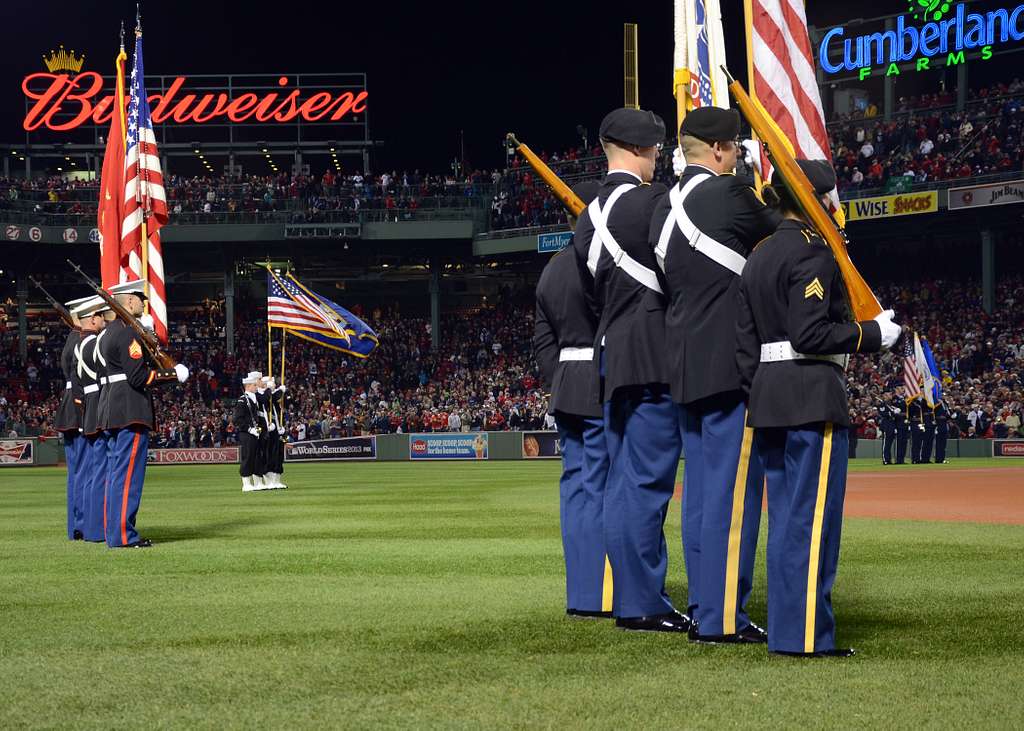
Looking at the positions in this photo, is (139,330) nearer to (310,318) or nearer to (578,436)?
(578,436)

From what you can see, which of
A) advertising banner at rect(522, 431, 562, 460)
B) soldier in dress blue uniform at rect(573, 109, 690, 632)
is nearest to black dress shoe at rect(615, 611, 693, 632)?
soldier in dress blue uniform at rect(573, 109, 690, 632)

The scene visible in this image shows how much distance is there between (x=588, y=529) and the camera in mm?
7195

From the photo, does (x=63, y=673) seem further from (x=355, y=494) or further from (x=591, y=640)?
(x=355, y=494)

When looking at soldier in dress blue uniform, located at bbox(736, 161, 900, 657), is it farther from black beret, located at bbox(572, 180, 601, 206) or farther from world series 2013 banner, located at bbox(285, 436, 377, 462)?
world series 2013 banner, located at bbox(285, 436, 377, 462)

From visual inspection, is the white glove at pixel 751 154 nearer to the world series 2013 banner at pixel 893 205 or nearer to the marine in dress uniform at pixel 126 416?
the marine in dress uniform at pixel 126 416

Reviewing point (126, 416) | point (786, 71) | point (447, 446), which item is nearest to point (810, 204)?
point (786, 71)

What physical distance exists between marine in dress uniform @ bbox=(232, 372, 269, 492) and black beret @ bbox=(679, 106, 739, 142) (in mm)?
18503

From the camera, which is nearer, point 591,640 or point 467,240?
point 591,640

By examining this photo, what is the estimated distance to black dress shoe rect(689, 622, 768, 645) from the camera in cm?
608

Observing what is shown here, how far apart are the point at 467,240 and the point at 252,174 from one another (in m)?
16.5

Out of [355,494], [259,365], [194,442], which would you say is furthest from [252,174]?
[355,494]

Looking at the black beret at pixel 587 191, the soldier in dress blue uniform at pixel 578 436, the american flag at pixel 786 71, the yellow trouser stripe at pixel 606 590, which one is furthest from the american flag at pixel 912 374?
the yellow trouser stripe at pixel 606 590

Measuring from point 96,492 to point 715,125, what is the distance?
863 cm

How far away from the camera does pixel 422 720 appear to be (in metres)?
4.62
